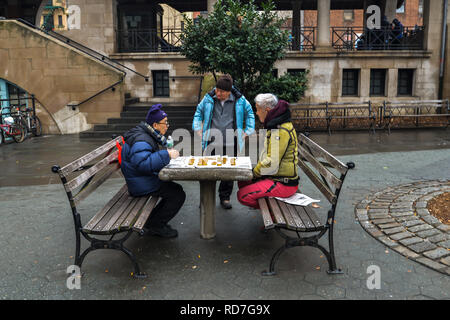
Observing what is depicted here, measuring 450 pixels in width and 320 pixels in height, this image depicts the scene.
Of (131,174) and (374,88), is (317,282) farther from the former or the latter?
(374,88)

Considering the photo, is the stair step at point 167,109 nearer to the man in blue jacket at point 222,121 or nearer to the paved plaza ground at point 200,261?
the paved plaza ground at point 200,261

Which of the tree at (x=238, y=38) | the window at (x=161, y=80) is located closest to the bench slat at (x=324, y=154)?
the tree at (x=238, y=38)

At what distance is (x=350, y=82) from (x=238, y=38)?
31.2 feet

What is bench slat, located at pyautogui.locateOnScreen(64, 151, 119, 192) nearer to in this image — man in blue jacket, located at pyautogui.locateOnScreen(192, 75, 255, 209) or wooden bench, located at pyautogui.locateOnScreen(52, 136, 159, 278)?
wooden bench, located at pyautogui.locateOnScreen(52, 136, 159, 278)

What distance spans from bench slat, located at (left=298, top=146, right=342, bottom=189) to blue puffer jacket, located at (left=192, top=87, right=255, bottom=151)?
88cm

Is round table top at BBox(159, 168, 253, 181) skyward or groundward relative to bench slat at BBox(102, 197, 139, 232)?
skyward

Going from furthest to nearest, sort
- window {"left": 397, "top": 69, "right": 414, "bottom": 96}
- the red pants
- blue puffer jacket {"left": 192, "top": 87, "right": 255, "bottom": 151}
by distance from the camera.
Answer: window {"left": 397, "top": 69, "right": 414, "bottom": 96}, blue puffer jacket {"left": 192, "top": 87, "right": 255, "bottom": 151}, the red pants

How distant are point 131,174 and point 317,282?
2.31m

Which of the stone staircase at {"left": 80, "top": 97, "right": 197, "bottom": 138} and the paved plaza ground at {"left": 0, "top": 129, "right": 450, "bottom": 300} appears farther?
the stone staircase at {"left": 80, "top": 97, "right": 197, "bottom": 138}

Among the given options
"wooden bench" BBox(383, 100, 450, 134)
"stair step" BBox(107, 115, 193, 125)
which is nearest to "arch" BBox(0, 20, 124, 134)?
"stair step" BBox(107, 115, 193, 125)

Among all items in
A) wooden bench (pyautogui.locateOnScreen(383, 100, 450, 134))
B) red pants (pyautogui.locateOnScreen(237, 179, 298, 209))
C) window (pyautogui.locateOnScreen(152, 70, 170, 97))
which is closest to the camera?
red pants (pyautogui.locateOnScreen(237, 179, 298, 209))

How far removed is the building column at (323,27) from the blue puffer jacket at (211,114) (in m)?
12.5

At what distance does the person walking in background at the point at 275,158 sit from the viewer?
459 cm

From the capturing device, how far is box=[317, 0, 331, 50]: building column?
17312 millimetres
